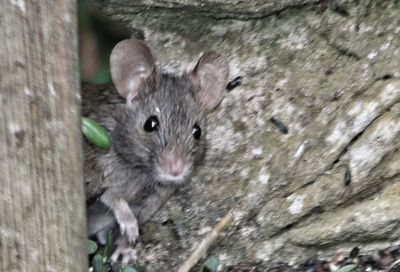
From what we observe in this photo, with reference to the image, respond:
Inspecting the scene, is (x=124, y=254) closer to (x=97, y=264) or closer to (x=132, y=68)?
(x=97, y=264)

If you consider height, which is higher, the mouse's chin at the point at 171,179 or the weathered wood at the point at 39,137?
the weathered wood at the point at 39,137

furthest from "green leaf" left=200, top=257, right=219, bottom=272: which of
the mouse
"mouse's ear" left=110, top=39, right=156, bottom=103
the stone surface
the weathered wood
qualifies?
the weathered wood

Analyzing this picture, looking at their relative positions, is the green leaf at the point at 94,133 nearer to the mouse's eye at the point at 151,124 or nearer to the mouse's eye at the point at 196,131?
the mouse's eye at the point at 151,124

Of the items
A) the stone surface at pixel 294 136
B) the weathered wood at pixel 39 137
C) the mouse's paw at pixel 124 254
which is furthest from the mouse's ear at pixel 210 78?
the weathered wood at pixel 39 137

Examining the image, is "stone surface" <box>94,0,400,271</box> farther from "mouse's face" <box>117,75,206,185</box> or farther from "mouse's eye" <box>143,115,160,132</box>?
"mouse's eye" <box>143,115,160,132</box>

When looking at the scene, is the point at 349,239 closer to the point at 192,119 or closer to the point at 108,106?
the point at 192,119

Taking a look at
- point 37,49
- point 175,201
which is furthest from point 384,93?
point 37,49
